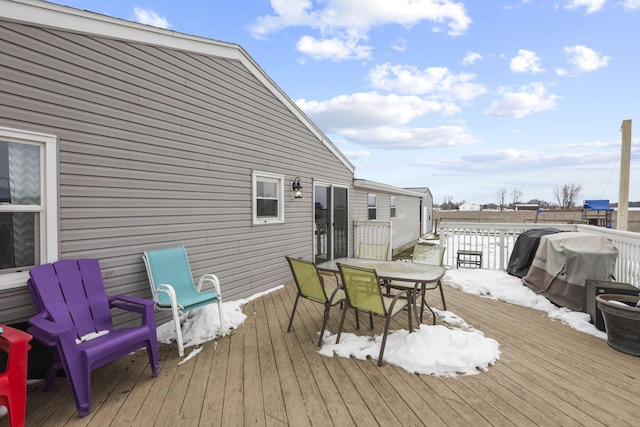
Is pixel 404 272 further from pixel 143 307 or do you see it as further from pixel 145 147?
pixel 145 147

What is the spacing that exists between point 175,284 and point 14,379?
1.67 meters

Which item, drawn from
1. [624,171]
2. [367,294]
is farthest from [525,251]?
[367,294]

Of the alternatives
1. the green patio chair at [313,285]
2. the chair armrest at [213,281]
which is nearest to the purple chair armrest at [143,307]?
the chair armrest at [213,281]

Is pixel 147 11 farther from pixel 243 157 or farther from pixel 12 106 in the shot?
pixel 12 106

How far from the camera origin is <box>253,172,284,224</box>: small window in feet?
16.3

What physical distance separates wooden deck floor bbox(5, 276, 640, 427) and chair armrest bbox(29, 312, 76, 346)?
50 centimetres

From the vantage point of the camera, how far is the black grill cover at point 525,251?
5.11m

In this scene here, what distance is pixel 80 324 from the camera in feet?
7.92

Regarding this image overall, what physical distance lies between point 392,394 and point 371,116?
1515 cm

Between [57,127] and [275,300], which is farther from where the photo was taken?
[275,300]

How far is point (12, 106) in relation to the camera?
2.29 metres

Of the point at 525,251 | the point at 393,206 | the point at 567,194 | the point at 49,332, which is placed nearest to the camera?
the point at 49,332

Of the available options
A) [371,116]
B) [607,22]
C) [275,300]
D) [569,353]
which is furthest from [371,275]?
[371,116]

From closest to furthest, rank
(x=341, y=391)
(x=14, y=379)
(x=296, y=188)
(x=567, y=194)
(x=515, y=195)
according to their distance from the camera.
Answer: (x=14, y=379), (x=341, y=391), (x=296, y=188), (x=567, y=194), (x=515, y=195)
